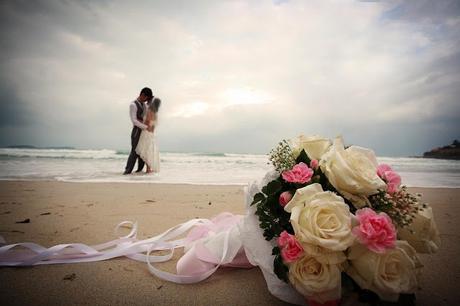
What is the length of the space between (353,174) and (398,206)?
0.30 meters

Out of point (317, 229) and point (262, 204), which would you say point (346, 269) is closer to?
point (317, 229)

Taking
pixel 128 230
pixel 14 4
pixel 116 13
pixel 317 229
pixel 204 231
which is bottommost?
pixel 128 230

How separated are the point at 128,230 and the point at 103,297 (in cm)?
124

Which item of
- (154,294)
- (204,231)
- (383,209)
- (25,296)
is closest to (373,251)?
(383,209)

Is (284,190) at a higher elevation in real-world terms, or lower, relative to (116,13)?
lower

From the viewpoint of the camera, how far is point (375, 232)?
96 centimetres

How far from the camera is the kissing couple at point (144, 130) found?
27.1 ft

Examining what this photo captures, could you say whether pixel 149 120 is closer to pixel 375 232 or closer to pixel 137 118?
pixel 137 118

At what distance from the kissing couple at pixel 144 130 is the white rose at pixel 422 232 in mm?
8077

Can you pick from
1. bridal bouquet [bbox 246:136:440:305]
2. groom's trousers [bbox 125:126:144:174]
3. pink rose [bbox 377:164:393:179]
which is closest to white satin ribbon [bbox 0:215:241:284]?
bridal bouquet [bbox 246:136:440:305]

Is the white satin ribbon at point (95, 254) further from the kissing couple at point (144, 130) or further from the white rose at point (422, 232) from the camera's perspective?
the kissing couple at point (144, 130)

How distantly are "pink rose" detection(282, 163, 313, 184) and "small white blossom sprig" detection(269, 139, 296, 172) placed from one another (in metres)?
0.09

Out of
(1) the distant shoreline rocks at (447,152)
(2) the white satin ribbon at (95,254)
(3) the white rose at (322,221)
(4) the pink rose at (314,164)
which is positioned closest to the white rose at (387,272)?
(3) the white rose at (322,221)

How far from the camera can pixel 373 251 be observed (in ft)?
3.27
